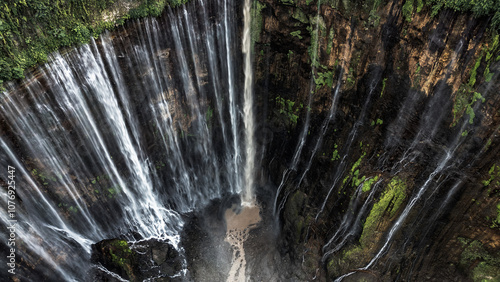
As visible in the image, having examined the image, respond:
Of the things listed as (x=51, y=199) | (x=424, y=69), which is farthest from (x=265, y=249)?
(x=424, y=69)

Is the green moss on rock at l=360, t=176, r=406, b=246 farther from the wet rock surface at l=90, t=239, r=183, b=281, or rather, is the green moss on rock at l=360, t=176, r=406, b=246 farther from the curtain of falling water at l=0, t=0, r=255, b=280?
the wet rock surface at l=90, t=239, r=183, b=281

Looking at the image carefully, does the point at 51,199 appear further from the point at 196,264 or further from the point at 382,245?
the point at 382,245

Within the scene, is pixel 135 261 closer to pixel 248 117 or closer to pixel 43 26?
pixel 248 117

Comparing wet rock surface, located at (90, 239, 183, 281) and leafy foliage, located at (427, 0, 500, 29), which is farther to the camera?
wet rock surface, located at (90, 239, 183, 281)

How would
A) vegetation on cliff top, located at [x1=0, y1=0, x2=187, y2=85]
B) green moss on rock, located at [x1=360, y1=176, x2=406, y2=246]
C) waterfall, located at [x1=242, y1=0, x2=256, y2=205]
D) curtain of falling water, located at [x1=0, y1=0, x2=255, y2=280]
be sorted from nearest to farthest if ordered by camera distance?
vegetation on cliff top, located at [x1=0, y1=0, x2=187, y2=85], curtain of falling water, located at [x1=0, y1=0, x2=255, y2=280], green moss on rock, located at [x1=360, y1=176, x2=406, y2=246], waterfall, located at [x1=242, y1=0, x2=256, y2=205]

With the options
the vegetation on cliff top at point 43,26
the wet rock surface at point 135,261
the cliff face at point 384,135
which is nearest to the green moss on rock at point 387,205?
the cliff face at point 384,135

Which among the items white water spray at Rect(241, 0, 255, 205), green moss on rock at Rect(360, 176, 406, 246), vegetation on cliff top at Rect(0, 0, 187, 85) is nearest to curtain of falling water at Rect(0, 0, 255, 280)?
white water spray at Rect(241, 0, 255, 205)
